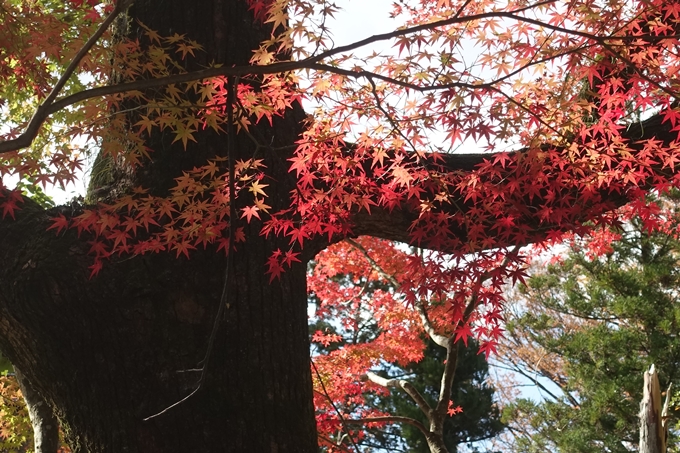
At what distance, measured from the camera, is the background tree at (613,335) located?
8.92 metres

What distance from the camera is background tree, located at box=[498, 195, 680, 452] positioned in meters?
8.92

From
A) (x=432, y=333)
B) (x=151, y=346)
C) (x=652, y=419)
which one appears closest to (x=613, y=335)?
(x=652, y=419)

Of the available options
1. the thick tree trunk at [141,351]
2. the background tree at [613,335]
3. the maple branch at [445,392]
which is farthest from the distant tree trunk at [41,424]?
the background tree at [613,335]

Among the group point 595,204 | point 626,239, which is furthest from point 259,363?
point 626,239

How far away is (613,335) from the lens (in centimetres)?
909

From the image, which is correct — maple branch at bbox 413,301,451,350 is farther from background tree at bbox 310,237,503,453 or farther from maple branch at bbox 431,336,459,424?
background tree at bbox 310,237,503,453

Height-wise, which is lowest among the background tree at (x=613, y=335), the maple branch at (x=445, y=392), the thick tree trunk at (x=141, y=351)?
the thick tree trunk at (x=141, y=351)

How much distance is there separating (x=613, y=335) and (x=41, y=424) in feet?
25.6

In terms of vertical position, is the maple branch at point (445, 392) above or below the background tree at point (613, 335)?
below

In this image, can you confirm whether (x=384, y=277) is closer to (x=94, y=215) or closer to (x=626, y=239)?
(x=94, y=215)

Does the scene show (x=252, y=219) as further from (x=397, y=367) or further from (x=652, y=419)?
(x=397, y=367)

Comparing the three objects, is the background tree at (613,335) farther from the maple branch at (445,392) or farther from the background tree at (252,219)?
the background tree at (252,219)

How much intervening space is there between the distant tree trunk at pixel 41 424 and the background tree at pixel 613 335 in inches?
262

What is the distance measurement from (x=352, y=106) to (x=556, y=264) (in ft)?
29.8
